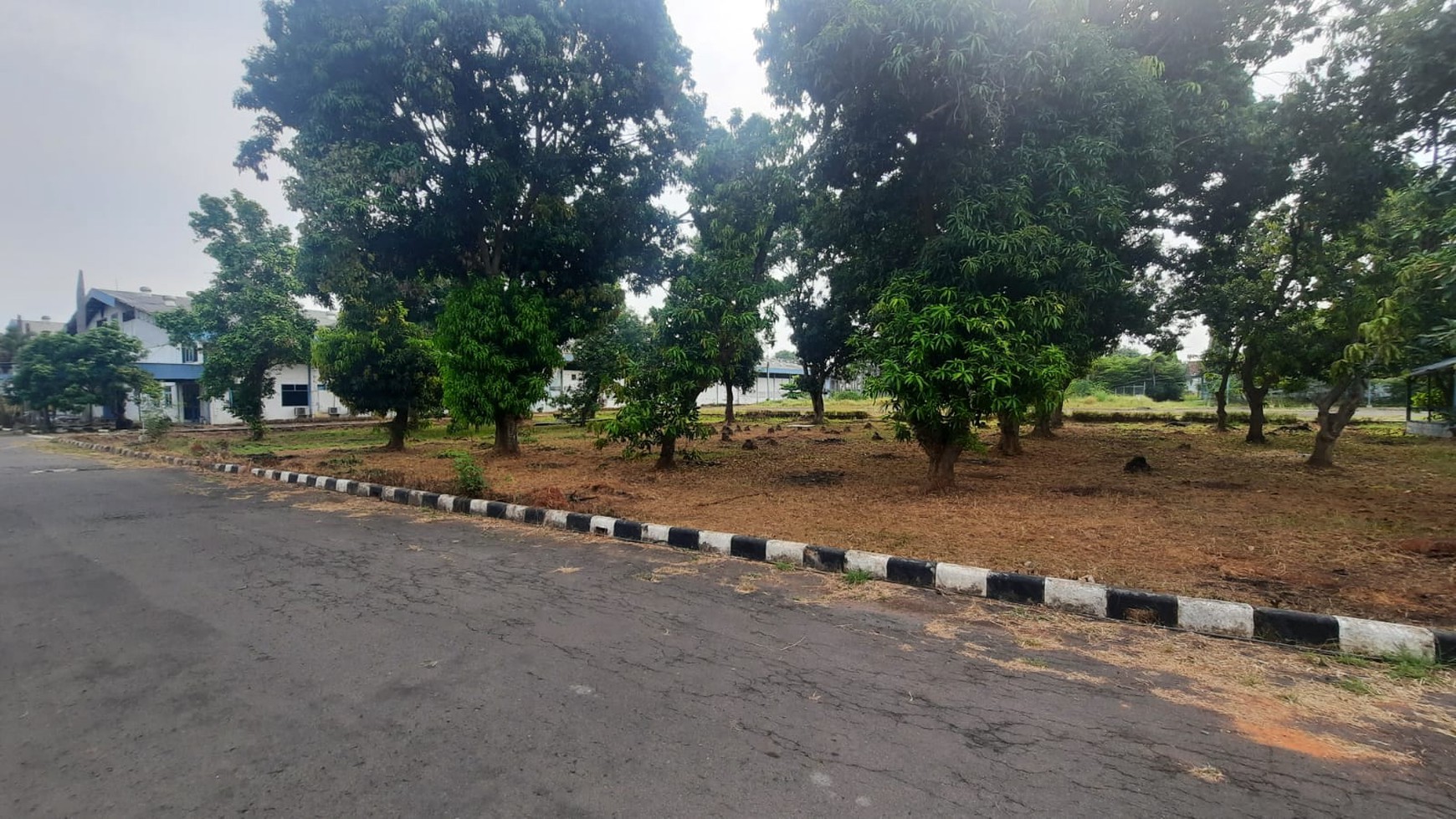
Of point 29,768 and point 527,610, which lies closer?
point 29,768

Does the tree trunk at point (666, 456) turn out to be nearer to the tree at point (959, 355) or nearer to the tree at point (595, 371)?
the tree at point (595, 371)

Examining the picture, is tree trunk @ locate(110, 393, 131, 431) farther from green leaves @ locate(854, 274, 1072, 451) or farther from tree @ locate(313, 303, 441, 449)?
green leaves @ locate(854, 274, 1072, 451)

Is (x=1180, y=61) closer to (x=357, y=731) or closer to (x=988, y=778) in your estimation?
(x=988, y=778)

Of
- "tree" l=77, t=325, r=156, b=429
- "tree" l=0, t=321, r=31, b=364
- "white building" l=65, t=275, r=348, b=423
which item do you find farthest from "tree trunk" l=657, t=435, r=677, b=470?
"tree" l=0, t=321, r=31, b=364

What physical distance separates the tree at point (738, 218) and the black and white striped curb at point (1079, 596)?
4168 mm

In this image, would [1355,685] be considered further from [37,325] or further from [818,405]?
[37,325]

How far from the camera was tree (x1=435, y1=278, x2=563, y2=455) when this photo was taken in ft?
37.4

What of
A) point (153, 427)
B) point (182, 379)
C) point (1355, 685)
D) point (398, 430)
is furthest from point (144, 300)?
point (1355, 685)

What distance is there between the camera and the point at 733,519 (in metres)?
6.56

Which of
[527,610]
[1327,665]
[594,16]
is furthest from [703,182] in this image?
[1327,665]

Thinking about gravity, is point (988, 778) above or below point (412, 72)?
below

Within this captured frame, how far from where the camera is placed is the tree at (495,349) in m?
11.4

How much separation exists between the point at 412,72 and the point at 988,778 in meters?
11.4

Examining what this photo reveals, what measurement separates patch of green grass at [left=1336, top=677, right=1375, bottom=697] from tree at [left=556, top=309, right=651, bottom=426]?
8.59 metres
